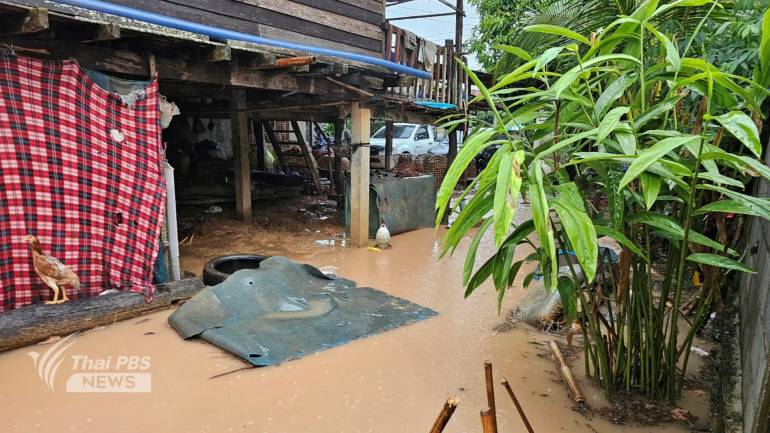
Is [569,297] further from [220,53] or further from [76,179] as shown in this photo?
[76,179]

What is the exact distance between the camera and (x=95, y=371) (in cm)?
377

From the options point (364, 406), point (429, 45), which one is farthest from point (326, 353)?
point (429, 45)

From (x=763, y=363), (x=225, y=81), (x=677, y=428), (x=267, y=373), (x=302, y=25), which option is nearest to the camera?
(x=763, y=363)

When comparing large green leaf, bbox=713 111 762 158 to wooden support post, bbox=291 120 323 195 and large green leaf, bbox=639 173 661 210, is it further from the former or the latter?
wooden support post, bbox=291 120 323 195

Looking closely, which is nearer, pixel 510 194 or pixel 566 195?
pixel 510 194

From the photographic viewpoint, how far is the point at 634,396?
11.3 ft

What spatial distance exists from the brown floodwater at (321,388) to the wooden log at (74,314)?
0.33 ft

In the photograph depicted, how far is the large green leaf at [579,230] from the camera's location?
2070 millimetres

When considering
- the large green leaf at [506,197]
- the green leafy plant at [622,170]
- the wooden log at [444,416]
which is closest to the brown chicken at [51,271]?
the green leafy plant at [622,170]

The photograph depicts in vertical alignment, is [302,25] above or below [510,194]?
above

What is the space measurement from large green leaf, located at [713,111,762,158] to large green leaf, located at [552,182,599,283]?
66 centimetres

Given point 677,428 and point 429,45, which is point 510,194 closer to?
point 677,428

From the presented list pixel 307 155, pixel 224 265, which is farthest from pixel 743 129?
pixel 307 155

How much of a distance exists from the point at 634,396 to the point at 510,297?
8.33 ft
